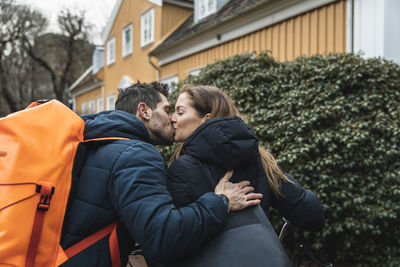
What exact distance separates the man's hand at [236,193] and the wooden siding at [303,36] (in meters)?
4.84

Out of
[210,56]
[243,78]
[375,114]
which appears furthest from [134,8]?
[375,114]

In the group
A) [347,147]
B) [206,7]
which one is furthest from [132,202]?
[206,7]

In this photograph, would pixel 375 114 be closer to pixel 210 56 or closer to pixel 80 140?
pixel 80 140

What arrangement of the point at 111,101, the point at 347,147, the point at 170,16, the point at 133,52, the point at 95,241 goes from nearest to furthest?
the point at 95,241 → the point at 347,147 → the point at 170,16 → the point at 133,52 → the point at 111,101

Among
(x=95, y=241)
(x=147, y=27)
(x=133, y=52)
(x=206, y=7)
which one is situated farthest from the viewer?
(x=133, y=52)

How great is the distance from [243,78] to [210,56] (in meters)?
5.66

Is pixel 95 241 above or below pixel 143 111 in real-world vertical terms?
below

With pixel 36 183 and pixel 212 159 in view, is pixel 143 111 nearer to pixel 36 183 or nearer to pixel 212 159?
pixel 212 159

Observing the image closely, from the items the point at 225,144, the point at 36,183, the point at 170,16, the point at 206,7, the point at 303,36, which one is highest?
the point at 170,16

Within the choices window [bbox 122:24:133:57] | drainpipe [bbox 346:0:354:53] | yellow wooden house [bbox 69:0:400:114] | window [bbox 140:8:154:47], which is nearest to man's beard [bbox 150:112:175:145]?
yellow wooden house [bbox 69:0:400:114]

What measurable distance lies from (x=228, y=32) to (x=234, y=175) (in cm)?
920

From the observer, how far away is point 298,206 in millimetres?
2336

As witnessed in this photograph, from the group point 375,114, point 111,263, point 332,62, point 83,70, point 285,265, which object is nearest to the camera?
point 285,265

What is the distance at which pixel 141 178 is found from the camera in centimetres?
169
